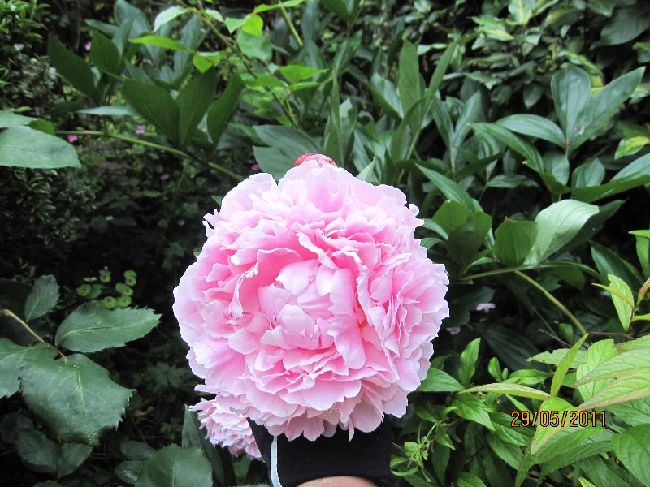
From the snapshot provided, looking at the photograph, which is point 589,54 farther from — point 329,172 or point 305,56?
point 329,172

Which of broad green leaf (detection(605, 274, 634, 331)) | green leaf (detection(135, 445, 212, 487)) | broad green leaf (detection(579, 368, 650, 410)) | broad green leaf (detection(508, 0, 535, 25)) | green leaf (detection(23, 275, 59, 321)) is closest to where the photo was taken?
broad green leaf (detection(579, 368, 650, 410))

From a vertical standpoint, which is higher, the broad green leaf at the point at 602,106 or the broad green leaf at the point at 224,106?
the broad green leaf at the point at 602,106

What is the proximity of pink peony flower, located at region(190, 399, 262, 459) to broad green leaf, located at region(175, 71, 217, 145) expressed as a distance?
529 mm

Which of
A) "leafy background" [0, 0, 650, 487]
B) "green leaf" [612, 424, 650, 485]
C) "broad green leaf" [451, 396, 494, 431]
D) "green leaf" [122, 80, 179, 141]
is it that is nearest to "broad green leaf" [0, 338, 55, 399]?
"leafy background" [0, 0, 650, 487]

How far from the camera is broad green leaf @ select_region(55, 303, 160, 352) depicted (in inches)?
28.0

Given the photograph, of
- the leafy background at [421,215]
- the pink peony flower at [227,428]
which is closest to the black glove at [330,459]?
the leafy background at [421,215]

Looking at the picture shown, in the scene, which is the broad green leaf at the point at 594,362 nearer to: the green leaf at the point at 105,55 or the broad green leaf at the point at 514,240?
the broad green leaf at the point at 514,240

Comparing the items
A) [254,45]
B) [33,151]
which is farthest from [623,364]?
[254,45]

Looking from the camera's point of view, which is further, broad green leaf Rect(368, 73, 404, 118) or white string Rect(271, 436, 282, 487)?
broad green leaf Rect(368, 73, 404, 118)

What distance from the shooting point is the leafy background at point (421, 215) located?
2.04ft

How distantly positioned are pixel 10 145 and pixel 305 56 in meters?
0.77

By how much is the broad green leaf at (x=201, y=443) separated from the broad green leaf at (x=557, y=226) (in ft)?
1.97

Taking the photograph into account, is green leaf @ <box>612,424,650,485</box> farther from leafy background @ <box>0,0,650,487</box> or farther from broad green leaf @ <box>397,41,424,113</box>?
broad green leaf @ <box>397,41,424,113</box>

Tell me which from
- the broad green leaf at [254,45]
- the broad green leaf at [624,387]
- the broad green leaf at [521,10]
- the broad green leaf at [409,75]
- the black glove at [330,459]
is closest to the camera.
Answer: the broad green leaf at [624,387]
